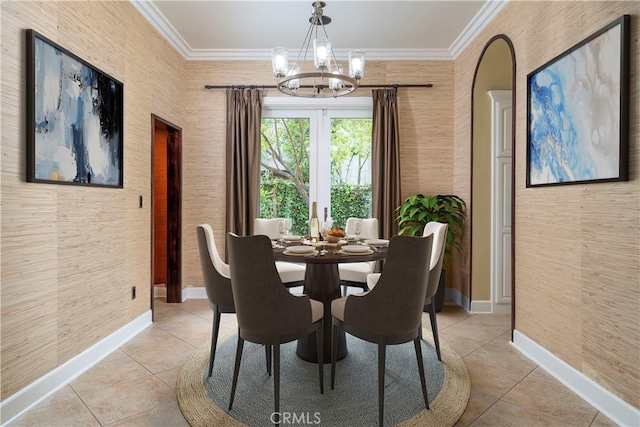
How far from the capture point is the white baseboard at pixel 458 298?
13.2ft

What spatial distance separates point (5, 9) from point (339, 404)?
112 inches

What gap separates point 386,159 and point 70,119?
3.09 metres

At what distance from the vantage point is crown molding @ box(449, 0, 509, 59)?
3.32m

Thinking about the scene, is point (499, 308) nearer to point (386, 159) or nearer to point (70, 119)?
point (386, 159)

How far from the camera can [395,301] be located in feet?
6.38

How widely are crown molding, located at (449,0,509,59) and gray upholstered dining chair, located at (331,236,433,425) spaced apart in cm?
263

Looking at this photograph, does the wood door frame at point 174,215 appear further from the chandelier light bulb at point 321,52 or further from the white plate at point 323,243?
the chandelier light bulb at point 321,52

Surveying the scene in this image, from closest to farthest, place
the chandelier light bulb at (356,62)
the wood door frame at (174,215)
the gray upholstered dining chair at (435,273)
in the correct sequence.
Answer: the gray upholstered dining chair at (435,273), the chandelier light bulb at (356,62), the wood door frame at (174,215)

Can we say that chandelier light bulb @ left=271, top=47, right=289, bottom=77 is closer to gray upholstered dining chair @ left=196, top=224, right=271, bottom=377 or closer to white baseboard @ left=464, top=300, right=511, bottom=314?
gray upholstered dining chair @ left=196, top=224, right=271, bottom=377

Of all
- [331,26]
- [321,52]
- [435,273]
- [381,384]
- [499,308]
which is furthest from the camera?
[499,308]

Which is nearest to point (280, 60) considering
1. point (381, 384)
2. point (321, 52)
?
point (321, 52)

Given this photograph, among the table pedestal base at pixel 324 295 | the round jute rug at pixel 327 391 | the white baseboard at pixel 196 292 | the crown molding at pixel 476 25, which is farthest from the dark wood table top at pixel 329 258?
the crown molding at pixel 476 25

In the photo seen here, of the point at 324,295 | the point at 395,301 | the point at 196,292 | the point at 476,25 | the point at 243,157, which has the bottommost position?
the point at 196,292


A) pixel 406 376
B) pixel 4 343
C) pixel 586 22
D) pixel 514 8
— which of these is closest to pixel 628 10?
pixel 586 22
